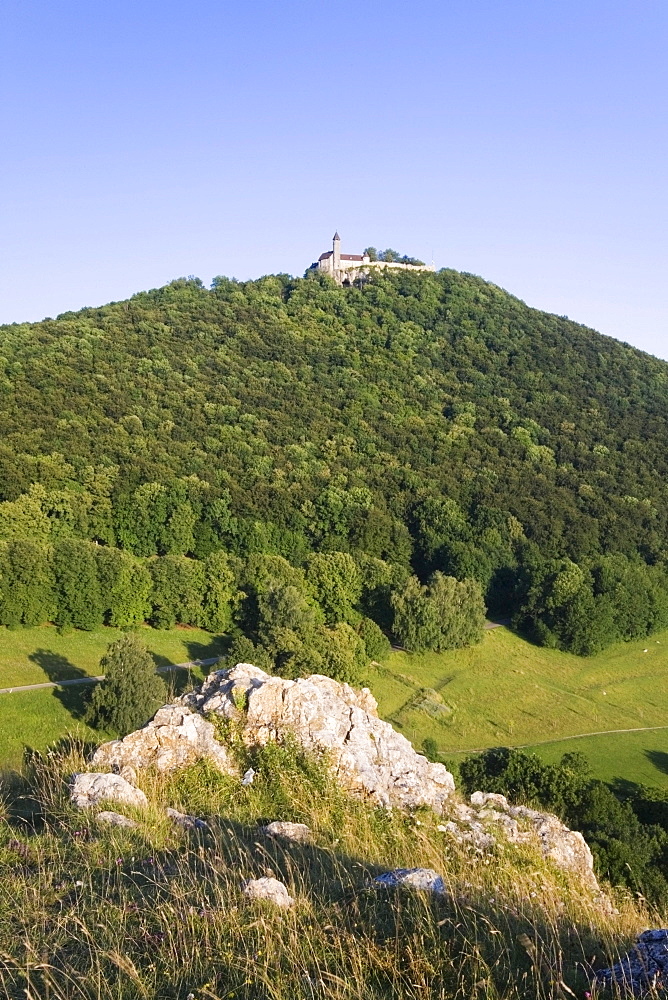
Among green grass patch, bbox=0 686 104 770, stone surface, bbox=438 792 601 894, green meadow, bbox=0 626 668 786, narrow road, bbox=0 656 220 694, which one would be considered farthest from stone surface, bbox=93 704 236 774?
narrow road, bbox=0 656 220 694

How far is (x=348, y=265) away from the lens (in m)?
139

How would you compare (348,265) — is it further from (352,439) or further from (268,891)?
(268,891)

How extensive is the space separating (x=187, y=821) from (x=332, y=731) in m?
6.54

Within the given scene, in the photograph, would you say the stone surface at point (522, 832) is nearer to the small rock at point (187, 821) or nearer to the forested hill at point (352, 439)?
the small rock at point (187, 821)

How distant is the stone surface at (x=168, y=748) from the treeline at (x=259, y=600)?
28.2 meters

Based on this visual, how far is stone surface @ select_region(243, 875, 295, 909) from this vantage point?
19.9 ft

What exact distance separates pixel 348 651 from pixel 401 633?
9.73 m

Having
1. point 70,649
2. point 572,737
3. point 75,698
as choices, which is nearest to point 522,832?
point 75,698

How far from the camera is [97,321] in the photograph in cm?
10094

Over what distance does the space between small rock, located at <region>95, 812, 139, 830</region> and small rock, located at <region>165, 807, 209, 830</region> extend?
64cm

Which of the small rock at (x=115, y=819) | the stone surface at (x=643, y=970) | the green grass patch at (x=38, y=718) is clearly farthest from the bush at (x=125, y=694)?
the stone surface at (x=643, y=970)

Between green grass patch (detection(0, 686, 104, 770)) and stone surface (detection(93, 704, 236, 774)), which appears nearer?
stone surface (detection(93, 704, 236, 774))

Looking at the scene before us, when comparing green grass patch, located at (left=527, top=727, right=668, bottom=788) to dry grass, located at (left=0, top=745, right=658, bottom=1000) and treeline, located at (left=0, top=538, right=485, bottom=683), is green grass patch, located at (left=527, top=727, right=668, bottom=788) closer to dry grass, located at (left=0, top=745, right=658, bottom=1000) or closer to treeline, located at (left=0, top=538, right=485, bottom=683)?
treeline, located at (left=0, top=538, right=485, bottom=683)

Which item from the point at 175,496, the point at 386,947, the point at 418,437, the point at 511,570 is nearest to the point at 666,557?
the point at 511,570
